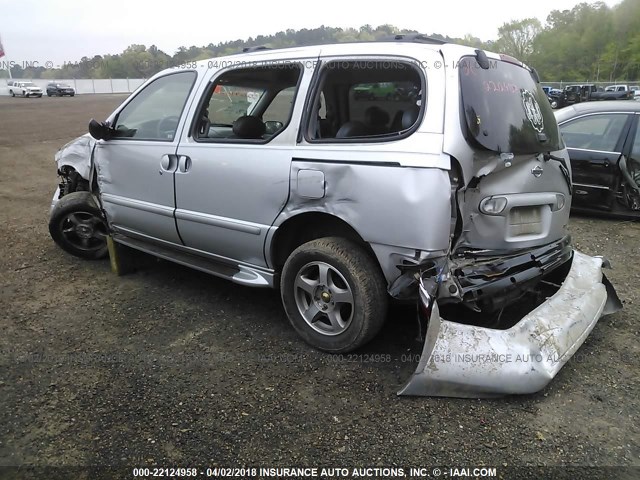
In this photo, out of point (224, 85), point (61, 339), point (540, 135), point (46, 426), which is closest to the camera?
point (46, 426)

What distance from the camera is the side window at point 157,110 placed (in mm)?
3768

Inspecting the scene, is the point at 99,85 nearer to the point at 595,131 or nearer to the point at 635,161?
the point at 595,131

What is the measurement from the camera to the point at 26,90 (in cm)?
4084

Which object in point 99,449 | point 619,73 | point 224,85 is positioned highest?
point 619,73

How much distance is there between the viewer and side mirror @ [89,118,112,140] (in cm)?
403

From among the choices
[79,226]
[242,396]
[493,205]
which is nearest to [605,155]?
[493,205]

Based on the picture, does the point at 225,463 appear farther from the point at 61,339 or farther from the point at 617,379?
the point at 617,379

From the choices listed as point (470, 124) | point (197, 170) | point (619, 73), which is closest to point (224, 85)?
point (197, 170)

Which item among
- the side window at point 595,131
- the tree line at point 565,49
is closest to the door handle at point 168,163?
the side window at point 595,131

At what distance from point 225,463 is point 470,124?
6.73ft

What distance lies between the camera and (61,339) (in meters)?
3.31

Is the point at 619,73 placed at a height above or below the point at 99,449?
above

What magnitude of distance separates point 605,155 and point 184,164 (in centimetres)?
494

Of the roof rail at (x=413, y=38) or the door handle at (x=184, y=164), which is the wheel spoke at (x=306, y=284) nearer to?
the door handle at (x=184, y=164)
